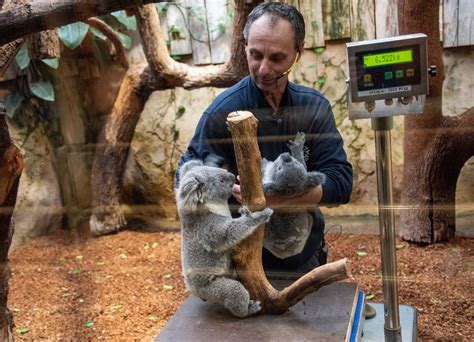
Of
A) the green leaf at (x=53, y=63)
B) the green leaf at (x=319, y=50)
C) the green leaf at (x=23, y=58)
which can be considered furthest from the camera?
the green leaf at (x=53, y=63)

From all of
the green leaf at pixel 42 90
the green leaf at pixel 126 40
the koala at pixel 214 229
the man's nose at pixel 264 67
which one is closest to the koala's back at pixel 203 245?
the koala at pixel 214 229

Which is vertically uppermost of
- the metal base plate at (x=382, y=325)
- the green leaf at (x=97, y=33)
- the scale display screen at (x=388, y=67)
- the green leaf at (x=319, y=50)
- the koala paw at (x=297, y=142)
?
the green leaf at (x=97, y=33)

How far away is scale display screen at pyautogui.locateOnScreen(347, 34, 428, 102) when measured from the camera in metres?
0.86

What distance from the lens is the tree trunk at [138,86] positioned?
173cm

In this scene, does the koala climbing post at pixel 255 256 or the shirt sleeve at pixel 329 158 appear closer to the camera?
the koala climbing post at pixel 255 256

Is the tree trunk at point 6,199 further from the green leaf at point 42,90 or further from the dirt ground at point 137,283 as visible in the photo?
the green leaf at point 42,90

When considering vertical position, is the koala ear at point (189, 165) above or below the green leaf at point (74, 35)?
below

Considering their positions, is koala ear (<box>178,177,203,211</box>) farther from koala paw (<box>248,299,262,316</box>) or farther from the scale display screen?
the scale display screen

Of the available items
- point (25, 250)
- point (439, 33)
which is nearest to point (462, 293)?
point (439, 33)

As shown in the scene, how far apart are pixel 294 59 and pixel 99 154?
124cm

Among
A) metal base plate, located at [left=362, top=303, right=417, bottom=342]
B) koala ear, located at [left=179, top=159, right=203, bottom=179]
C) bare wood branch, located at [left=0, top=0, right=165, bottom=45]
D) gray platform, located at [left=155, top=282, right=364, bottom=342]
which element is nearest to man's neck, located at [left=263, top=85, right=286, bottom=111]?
koala ear, located at [left=179, top=159, right=203, bottom=179]

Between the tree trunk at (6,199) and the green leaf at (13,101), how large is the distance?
47 centimetres

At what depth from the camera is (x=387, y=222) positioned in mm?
1038

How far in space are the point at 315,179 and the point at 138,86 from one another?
166 centimetres
